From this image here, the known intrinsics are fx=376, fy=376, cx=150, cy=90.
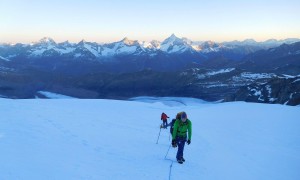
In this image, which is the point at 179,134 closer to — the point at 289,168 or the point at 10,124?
the point at 289,168

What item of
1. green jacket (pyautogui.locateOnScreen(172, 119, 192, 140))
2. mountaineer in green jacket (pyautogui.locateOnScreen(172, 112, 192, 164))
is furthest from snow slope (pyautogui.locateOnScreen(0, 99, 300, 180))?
green jacket (pyautogui.locateOnScreen(172, 119, 192, 140))

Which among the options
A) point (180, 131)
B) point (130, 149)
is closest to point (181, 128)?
point (180, 131)

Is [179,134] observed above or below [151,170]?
above

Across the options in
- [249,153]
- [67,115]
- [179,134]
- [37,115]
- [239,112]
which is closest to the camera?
[179,134]

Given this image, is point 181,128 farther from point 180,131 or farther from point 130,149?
point 130,149

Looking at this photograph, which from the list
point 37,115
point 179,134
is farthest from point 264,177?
point 37,115

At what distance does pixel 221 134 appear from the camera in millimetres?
25109

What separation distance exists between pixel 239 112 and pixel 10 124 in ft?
71.2

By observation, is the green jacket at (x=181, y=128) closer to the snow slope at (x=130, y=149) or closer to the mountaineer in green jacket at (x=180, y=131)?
the mountaineer in green jacket at (x=180, y=131)

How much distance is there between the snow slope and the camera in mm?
12523

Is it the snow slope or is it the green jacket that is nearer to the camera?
the snow slope

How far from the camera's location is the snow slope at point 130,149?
1252cm

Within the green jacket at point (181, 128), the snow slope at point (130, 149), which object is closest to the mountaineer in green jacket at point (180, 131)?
the green jacket at point (181, 128)

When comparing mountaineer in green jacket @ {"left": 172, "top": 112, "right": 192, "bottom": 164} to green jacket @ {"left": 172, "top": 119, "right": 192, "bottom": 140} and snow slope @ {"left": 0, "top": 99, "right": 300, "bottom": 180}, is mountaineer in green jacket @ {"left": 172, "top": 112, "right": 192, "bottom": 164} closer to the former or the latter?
green jacket @ {"left": 172, "top": 119, "right": 192, "bottom": 140}
